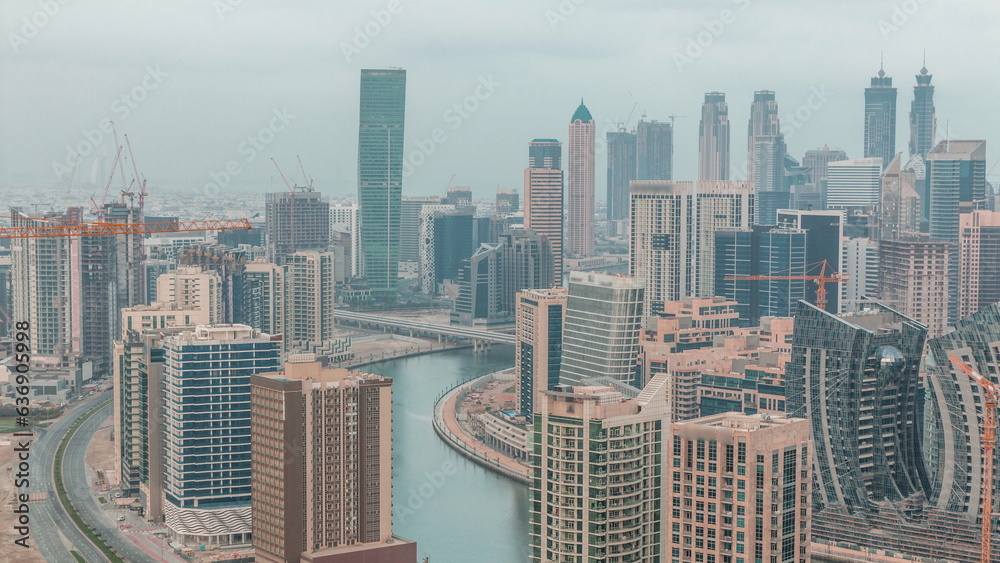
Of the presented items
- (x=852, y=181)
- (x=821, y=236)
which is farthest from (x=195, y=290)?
(x=852, y=181)

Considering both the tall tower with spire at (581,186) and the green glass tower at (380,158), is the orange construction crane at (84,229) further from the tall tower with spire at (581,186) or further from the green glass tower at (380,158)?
the tall tower with spire at (581,186)

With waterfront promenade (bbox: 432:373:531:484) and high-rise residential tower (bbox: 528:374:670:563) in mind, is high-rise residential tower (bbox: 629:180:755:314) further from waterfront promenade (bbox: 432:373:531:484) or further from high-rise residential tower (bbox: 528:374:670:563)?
high-rise residential tower (bbox: 528:374:670:563)

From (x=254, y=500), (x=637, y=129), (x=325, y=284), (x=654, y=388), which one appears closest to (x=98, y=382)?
(x=325, y=284)

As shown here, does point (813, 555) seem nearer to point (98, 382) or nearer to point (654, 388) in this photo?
point (654, 388)

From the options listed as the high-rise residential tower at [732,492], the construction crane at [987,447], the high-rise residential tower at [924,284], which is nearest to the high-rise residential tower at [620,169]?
the high-rise residential tower at [924,284]

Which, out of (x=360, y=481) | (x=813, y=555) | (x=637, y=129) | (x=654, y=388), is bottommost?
(x=813, y=555)

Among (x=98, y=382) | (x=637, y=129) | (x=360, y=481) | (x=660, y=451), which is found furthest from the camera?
(x=637, y=129)

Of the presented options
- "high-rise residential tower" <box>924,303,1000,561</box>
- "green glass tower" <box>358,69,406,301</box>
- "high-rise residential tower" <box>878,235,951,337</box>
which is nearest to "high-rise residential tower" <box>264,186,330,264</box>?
"green glass tower" <box>358,69,406,301</box>
